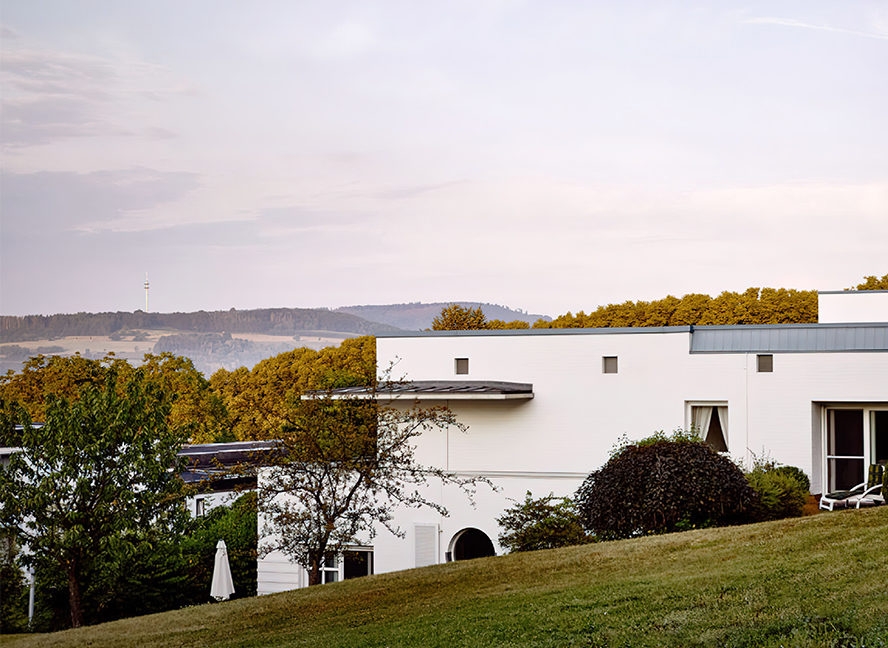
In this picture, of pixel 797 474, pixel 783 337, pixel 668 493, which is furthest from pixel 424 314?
pixel 668 493

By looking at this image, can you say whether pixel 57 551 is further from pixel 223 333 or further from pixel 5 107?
pixel 223 333

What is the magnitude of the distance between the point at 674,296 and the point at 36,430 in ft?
151

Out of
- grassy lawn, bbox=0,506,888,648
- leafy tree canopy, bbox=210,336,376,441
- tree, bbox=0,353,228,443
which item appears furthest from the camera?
leafy tree canopy, bbox=210,336,376,441

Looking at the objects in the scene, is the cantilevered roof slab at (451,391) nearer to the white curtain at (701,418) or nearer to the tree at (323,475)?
the tree at (323,475)

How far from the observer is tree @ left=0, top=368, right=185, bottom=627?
19766 mm

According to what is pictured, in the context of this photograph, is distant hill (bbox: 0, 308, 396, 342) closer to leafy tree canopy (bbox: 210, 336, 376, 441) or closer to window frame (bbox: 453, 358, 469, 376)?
window frame (bbox: 453, 358, 469, 376)

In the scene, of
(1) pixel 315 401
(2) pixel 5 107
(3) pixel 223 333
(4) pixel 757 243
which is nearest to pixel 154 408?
(1) pixel 315 401

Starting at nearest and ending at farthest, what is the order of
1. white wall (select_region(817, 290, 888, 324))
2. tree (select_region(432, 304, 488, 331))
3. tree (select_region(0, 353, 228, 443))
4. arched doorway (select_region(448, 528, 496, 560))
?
arched doorway (select_region(448, 528, 496, 560)) < white wall (select_region(817, 290, 888, 324)) < tree (select_region(432, 304, 488, 331)) < tree (select_region(0, 353, 228, 443))

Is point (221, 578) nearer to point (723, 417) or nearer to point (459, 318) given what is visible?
point (723, 417)

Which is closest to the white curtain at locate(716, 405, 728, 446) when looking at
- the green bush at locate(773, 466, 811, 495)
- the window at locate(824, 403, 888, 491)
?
the green bush at locate(773, 466, 811, 495)

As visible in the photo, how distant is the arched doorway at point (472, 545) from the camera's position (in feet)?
77.6

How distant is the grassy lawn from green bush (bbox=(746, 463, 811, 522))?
3.46 metres

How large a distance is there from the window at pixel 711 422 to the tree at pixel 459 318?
110ft

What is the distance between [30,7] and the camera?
19141mm
